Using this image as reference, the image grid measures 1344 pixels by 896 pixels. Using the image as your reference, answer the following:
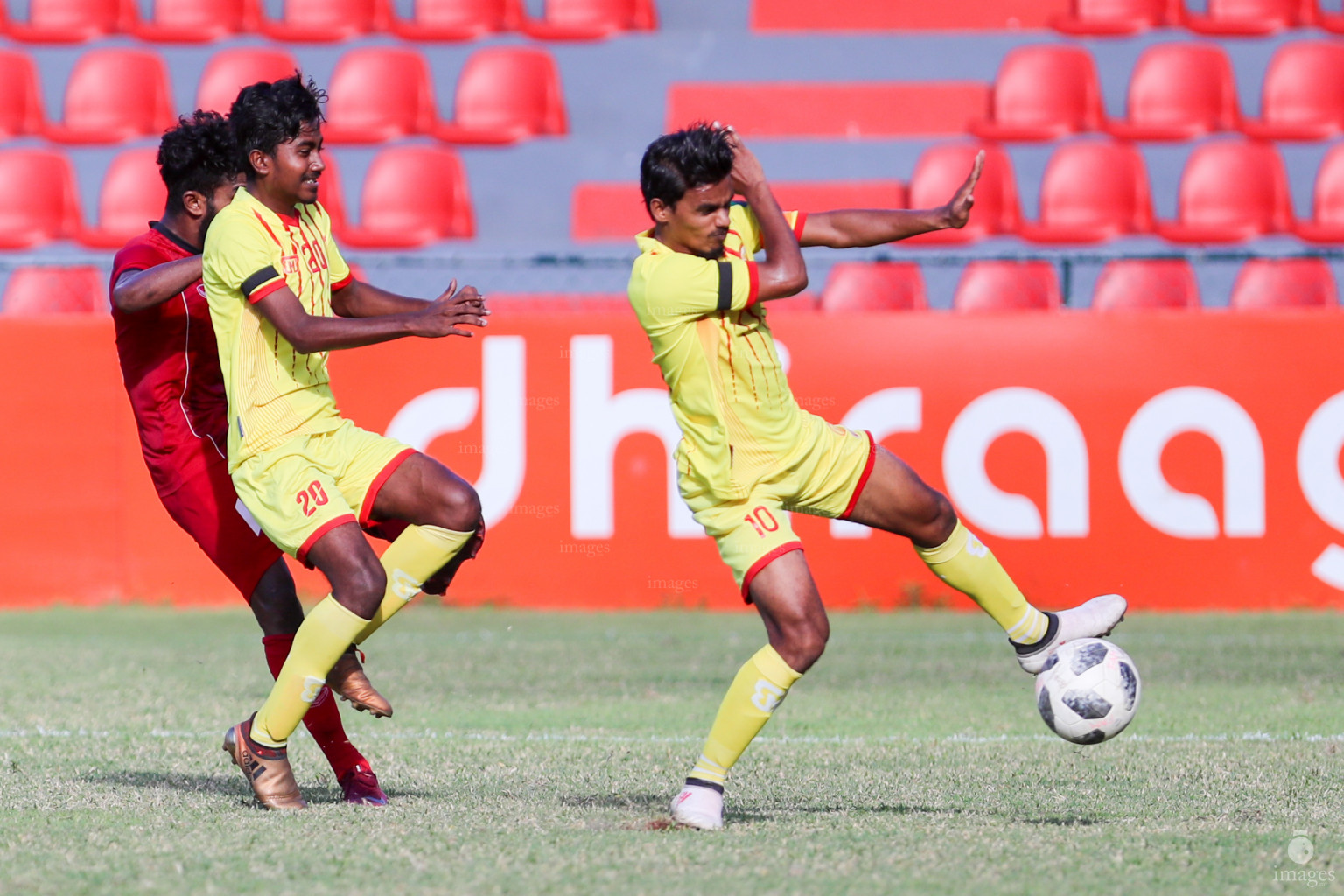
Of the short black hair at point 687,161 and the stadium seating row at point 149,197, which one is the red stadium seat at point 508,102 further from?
the short black hair at point 687,161

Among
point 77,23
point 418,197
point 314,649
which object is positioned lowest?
point 314,649

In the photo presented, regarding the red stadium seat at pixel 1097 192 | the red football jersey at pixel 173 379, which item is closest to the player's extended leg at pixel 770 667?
the red football jersey at pixel 173 379

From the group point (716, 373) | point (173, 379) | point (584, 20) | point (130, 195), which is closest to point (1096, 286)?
point (584, 20)

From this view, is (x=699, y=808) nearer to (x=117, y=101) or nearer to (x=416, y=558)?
(x=416, y=558)

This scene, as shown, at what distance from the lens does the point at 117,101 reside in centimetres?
1456

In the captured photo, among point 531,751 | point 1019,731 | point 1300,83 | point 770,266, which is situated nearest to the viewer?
point 770,266

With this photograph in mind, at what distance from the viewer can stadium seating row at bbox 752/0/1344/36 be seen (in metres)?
14.9

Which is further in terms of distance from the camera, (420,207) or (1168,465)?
(420,207)

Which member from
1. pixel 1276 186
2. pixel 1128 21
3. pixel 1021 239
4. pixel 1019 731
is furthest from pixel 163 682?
pixel 1128 21

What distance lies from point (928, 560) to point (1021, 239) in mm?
8541

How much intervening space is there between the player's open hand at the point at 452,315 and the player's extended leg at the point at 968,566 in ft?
4.23

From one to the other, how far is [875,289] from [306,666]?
292 inches

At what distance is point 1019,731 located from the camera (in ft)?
20.7

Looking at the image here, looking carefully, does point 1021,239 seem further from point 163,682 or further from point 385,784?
point 385,784
